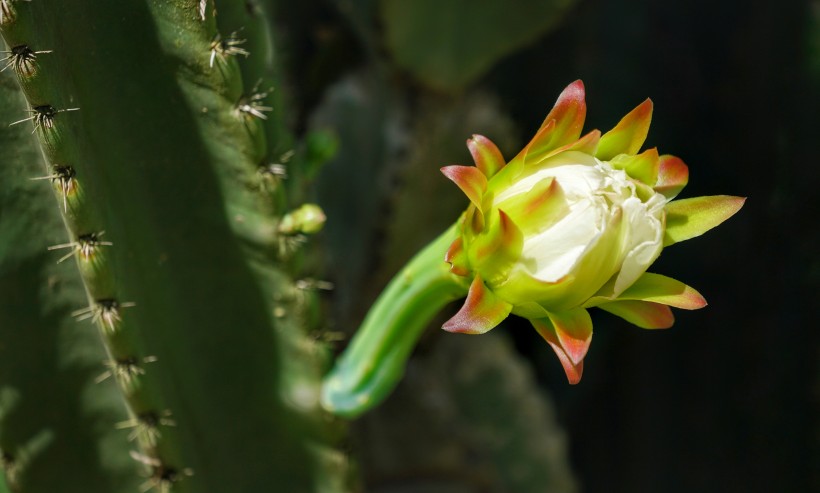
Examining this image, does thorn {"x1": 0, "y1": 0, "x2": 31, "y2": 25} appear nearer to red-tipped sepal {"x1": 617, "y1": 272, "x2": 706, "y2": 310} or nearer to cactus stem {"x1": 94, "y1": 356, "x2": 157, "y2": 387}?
cactus stem {"x1": 94, "y1": 356, "x2": 157, "y2": 387}

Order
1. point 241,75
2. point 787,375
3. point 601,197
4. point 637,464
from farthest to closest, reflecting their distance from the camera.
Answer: point 637,464
point 787,375
point 241,75
point 601,197

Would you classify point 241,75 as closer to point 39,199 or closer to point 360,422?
point 39,199

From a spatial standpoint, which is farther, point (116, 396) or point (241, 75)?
point (116, 396)

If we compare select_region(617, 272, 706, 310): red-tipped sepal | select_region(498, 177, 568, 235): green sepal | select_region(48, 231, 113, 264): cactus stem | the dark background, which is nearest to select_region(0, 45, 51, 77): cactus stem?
select_region(48, 231, 113, 264): cactus stem

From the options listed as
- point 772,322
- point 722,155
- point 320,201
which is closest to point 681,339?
point 772,322

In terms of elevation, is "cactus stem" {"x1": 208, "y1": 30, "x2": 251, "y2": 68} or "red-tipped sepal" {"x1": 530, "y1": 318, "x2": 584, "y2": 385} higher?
"cactus stem" {"x1": 208, "y1": 30, "x2": 251, "y2": 68}

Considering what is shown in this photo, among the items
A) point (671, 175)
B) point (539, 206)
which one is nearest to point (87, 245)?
point (539, 206)
